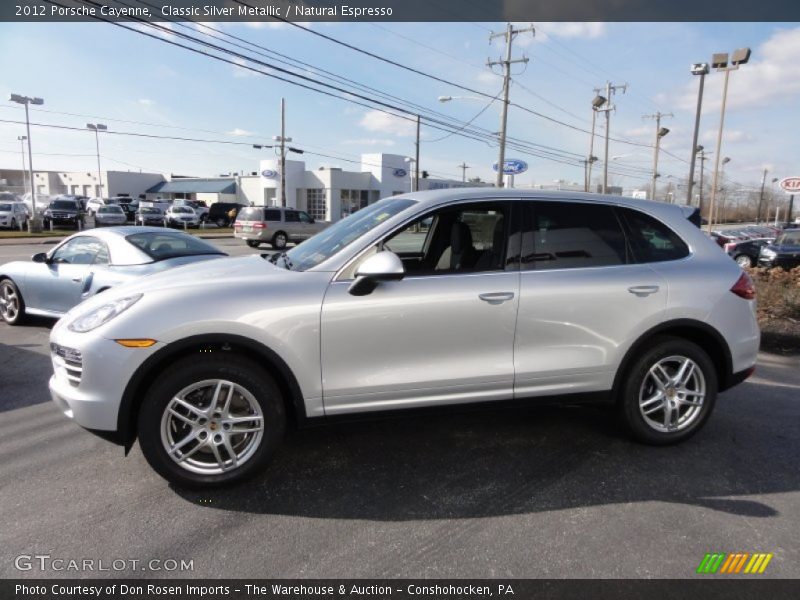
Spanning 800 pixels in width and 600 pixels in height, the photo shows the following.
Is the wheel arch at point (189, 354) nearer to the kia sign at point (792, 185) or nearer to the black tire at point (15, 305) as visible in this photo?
the black tire at point (15, 305)

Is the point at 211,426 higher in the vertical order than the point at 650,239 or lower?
lower

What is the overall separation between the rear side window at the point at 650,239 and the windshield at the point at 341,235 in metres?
1.58

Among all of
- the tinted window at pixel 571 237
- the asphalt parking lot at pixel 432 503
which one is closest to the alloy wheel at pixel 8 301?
the asphalt parking lot at pixel 432 503

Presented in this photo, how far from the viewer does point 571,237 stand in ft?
11.9

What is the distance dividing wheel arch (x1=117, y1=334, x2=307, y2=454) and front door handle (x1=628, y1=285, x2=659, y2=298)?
7.45 feet

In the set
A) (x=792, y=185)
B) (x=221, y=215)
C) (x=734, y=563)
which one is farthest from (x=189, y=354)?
(x=221, y=215)

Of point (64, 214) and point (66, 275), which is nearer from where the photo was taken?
point (66, 275)

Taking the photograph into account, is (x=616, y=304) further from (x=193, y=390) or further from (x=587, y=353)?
(x=193, y=390)

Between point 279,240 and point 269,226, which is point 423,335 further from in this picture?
point 279,240

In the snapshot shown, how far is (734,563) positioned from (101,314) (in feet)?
11.7

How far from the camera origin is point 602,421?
4270 mm

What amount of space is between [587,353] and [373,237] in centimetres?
161

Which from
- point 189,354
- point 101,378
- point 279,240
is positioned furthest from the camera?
A: point 279,240
